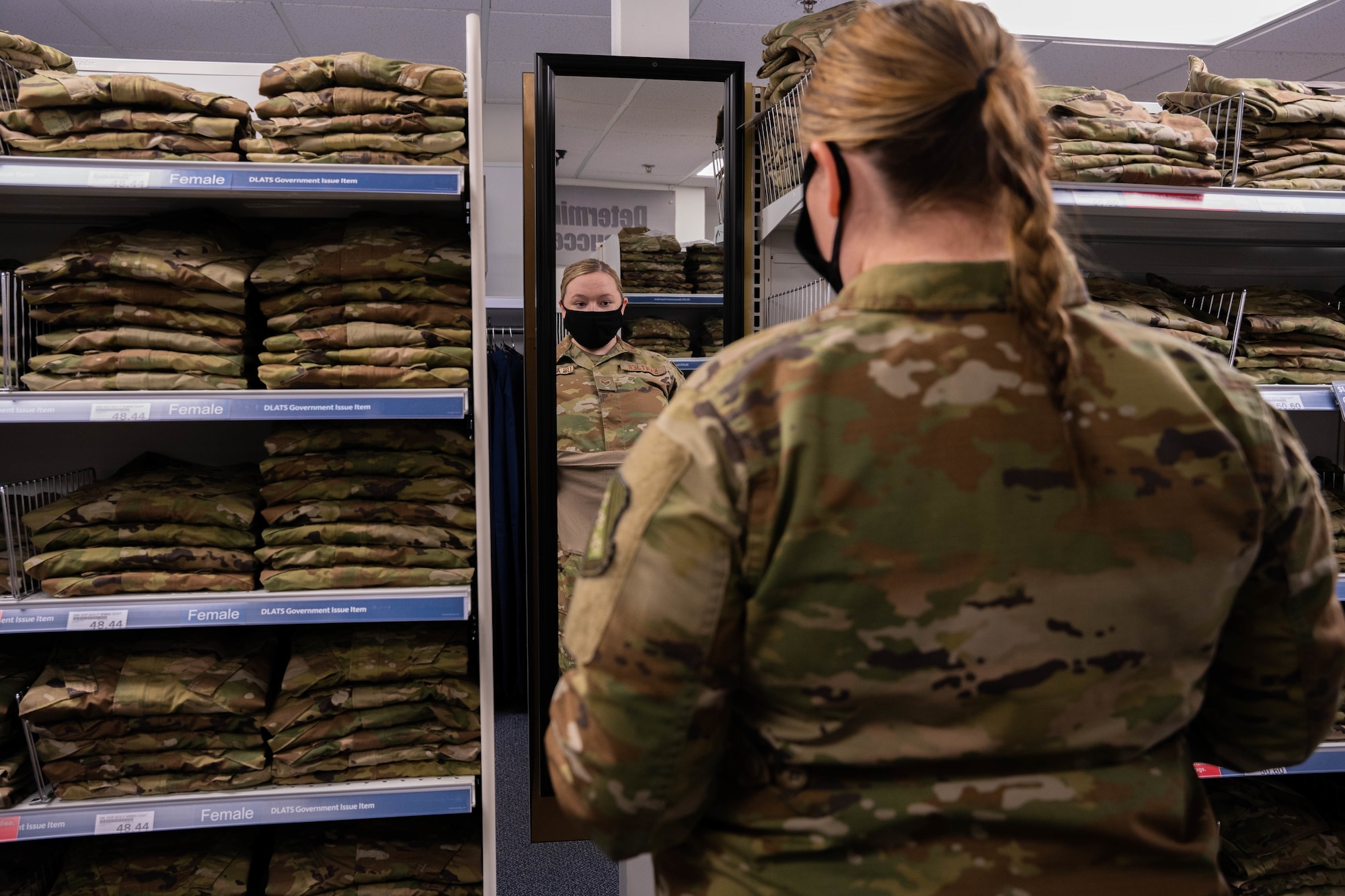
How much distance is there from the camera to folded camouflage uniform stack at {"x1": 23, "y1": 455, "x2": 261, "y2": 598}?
1.95 metres

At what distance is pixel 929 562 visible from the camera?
750mm

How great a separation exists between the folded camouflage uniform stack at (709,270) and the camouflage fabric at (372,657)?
132 centimetres

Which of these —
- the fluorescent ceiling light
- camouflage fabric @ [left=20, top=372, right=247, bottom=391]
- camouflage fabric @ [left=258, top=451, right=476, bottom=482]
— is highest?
the fluorescent ceiling light

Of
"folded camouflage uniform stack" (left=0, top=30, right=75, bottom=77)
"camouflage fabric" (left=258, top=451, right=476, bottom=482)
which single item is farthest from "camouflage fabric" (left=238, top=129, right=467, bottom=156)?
"camouflage fabric" (left=258, top=451, right=476, bottom=482)

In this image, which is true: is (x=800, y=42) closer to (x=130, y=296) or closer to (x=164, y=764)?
(x=130, y=296)

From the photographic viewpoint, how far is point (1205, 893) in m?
0.82

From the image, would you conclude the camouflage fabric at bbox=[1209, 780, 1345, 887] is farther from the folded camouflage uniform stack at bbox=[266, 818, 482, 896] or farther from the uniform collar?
the uniform collar

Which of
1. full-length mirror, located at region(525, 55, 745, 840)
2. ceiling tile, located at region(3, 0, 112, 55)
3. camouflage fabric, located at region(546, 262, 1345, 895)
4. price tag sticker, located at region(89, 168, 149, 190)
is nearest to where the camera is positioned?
camouflage fabric, located at region(546, 262, 1345, 895)

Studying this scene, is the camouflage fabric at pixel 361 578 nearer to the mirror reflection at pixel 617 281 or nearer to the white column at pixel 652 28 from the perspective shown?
the mirror reflection at pixel 617 281

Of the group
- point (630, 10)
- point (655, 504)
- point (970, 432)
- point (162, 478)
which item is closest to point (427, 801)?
point (162, 478)

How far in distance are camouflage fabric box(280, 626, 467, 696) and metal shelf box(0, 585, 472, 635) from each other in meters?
0.17

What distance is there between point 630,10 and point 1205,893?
2618 mm

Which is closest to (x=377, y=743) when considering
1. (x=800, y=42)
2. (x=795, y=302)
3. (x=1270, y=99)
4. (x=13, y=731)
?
(x=13, y=731)

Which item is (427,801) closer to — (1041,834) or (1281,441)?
(1041,834)
